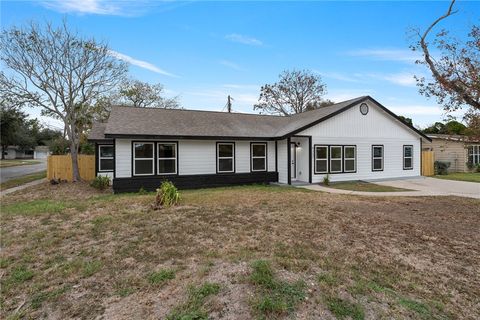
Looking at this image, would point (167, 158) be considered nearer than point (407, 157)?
Yes

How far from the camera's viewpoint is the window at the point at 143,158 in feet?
39.1

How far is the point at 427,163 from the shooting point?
60.4 ft

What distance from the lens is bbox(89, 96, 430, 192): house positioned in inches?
474

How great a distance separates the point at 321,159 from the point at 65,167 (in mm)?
15013

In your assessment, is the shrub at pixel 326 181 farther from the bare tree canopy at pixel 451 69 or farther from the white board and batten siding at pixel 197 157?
the bare tree canopy at pixel 451 69

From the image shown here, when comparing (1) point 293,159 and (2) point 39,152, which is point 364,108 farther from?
(2) point 39,152

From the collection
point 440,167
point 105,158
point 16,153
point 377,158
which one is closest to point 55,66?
point 105,158

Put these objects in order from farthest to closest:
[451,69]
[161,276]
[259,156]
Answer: [259,156], [451,69], [161,276]

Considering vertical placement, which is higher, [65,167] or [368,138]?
[368,138]

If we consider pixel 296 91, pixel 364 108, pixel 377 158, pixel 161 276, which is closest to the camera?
pixel 161 276

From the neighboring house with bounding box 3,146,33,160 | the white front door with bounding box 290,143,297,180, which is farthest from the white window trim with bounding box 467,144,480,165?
the neighboring house with bounding box 3,146,33,160

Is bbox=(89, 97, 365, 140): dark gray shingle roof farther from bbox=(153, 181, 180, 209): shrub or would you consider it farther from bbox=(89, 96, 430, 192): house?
bbox=(153, 181, 180, 209): shrub

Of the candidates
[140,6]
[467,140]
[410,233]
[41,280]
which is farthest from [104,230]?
[467,140]

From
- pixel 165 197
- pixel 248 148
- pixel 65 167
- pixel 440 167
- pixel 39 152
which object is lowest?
pixel 165 197
